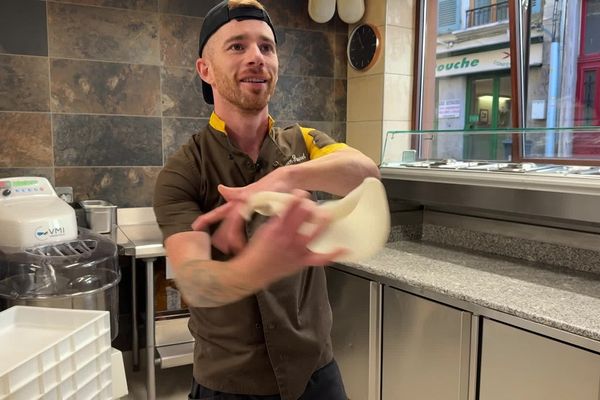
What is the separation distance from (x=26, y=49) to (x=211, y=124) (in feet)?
5.83

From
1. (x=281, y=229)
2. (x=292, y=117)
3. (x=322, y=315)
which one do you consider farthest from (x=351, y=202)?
(x=292, y=117)

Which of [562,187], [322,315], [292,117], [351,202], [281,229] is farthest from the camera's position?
[292,117]

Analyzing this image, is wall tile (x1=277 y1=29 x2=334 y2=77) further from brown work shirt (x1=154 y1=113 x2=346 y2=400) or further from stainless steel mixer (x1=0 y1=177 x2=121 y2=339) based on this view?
brown work shirt (x1=154 y1=113 x2=346 y2=400)

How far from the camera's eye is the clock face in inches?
124

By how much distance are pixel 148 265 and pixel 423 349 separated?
4.05 feet

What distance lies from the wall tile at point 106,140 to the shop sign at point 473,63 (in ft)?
5.93

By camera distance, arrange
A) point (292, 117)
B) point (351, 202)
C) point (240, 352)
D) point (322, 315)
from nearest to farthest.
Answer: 1. point (351, 202)
2. point (240, 352)
3. point (322, 315)
4. point (292, 117)

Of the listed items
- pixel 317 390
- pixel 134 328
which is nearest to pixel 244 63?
pixel 317 390

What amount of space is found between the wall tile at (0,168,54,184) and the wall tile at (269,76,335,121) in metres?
1.27

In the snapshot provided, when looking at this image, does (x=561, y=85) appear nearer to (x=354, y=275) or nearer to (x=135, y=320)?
(x=354, y=275)

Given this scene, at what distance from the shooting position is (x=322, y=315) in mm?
1295

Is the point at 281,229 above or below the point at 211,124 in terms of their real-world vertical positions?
below

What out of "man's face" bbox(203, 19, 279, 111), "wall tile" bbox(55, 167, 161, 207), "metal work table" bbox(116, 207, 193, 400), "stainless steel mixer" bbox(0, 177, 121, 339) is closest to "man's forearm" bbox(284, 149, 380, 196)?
"man's face" bbox(203, 19, 279, 111)

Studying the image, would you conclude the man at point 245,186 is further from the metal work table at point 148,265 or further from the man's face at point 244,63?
the metal work table at point 148,265
